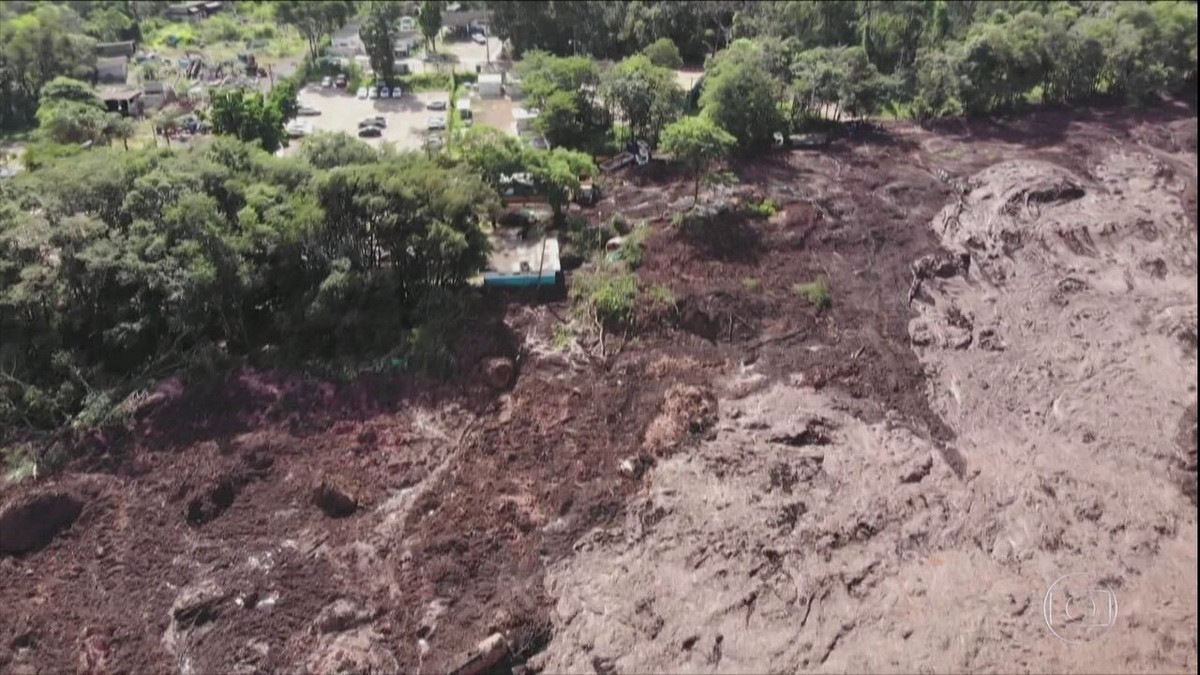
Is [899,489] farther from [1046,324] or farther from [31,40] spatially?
[31,40]

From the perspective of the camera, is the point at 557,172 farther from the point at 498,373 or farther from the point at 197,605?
the point at 197,605

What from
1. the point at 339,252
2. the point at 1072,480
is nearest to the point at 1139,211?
the point at 1072,480

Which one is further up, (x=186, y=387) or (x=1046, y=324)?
(x=1046, y=324)

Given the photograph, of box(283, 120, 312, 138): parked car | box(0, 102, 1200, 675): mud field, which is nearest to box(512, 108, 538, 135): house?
box(283, 120, 312, 138): parked car

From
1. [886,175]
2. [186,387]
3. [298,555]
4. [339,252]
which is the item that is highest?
[886,175]

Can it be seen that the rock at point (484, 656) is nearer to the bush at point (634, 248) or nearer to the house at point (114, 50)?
the bush at point (634, 248)

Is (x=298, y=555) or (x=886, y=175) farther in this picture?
(x=886, y=175)

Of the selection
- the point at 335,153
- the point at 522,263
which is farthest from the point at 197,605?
the point at 335,153
